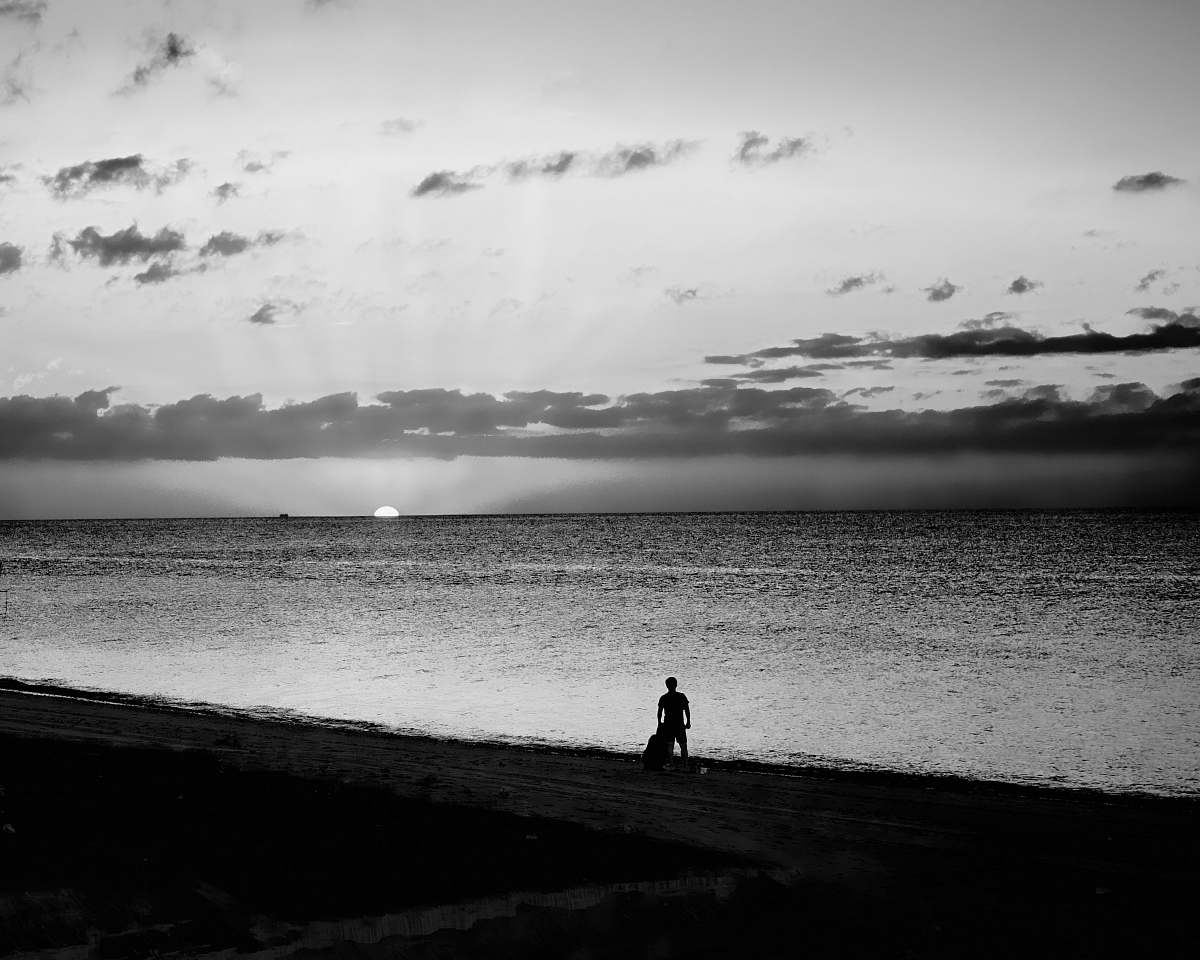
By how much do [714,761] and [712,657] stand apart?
63.8 feet

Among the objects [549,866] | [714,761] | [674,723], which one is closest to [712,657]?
[714,761]

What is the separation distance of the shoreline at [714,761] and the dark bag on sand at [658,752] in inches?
67.5

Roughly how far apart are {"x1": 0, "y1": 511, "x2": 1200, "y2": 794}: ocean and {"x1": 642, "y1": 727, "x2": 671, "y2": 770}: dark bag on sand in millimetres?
3894

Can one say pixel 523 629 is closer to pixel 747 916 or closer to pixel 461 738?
pixel 461 738

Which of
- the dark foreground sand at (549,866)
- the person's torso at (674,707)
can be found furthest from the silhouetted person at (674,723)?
the dark foreground sand at (549,866)

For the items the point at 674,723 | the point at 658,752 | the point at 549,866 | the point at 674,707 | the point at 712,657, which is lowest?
the point at 712,657

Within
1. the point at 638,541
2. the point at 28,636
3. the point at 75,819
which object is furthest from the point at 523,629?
the point at 638,541

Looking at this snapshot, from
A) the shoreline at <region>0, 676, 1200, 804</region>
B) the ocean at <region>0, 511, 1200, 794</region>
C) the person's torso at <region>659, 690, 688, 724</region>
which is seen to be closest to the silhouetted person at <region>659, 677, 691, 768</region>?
the person's torso at <region>659, 690, 688, 724</region>

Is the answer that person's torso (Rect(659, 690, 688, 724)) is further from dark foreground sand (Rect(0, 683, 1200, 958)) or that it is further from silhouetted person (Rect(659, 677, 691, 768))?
dark foreground sand (Rect(0, 683, 1200, 958))

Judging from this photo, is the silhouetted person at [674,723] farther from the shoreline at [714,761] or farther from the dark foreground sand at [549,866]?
the dark foreground sand at [549,866]

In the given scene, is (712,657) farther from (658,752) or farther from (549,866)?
(549,866)

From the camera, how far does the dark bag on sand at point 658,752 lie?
19953 mm

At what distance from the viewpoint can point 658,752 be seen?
66.1 feet

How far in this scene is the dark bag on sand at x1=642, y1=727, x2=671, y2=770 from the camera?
19953 millimetres
